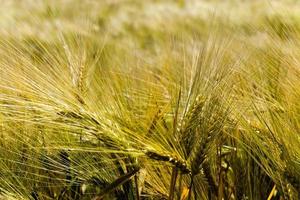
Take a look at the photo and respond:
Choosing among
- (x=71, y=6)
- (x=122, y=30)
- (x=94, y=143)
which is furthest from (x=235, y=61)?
(x=71, y=6)

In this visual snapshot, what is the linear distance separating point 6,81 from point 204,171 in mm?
456

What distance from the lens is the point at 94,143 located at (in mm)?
1758

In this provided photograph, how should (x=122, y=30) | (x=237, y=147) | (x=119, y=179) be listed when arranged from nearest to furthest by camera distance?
(x=119, y=179), (x=237, y=147), (x=122, y=30)

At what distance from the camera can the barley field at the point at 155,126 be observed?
65.5 inches

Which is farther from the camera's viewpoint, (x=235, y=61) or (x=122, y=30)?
(x=122, y=30)

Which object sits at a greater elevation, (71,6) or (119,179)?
(71,6)

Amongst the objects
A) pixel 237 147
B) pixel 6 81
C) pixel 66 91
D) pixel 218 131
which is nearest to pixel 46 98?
pixel 66 91

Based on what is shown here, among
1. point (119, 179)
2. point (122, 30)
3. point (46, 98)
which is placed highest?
point (122, 30)

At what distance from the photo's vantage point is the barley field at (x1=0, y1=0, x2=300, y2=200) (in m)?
1.66

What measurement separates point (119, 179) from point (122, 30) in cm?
505

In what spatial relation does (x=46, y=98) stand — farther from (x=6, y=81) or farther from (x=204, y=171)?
(x=204, y=171)

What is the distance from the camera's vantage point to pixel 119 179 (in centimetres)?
165

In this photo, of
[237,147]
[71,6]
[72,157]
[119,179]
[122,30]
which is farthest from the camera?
[71,6]

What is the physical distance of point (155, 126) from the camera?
1.71m
